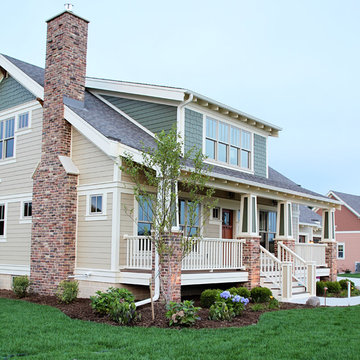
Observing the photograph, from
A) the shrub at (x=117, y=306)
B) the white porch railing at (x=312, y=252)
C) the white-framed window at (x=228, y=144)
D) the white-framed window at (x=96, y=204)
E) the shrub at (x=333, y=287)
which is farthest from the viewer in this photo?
the white porch railing at (x=312, y=252)

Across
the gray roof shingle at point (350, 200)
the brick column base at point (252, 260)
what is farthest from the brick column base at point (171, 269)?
the gray roof shingle at point (350, 200)

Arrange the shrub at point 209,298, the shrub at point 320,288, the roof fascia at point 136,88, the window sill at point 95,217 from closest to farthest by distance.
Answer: the shrub at point 209,298 < the window sill at point 95,217 < the roof fascia at point 136,88 < the shrub at point 320,288

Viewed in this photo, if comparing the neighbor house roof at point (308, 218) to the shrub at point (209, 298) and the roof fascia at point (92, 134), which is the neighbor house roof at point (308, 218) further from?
the roof fascia at point (92, 134)

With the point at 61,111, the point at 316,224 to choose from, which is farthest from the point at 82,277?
the point at 316,224

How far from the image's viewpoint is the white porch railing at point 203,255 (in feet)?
43.2

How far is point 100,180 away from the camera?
46.1 ft

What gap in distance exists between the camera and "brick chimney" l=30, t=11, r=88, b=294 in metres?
14.4

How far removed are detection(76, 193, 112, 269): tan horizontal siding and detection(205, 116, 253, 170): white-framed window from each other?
15.1 ft

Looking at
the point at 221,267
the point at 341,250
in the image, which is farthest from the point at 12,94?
the point at 341,250

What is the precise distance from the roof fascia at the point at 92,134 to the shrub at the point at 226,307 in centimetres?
490

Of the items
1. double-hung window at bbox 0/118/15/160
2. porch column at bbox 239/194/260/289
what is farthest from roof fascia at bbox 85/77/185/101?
porch column at bbox 239/194/260/289

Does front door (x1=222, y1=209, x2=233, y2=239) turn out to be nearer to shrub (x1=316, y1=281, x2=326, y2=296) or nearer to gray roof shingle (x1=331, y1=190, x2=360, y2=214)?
shrub (x1=316, y1=281, x2=326, y2=296)

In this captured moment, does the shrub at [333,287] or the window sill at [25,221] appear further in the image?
the shrub at [333,287]

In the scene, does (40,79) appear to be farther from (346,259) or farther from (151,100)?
(346,259)
